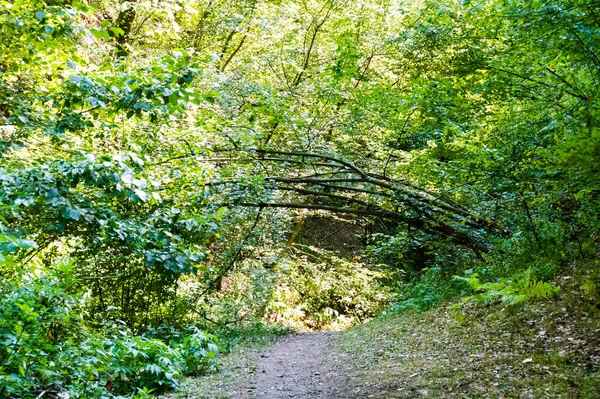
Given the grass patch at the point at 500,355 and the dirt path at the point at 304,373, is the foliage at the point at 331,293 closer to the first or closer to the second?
the dirt path at the point at 304,373

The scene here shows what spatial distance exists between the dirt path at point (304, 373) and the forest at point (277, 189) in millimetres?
477

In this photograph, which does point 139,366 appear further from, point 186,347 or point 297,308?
point 297,308

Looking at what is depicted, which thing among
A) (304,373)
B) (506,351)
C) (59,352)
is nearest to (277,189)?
(304,373)

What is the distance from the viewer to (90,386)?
4086mm

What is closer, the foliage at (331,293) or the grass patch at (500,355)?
the grass patch at (500,355)

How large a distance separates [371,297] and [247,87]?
10171 mm

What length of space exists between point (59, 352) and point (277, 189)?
5.79 m

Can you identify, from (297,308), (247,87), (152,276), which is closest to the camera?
(152,276)

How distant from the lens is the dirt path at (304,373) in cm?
618

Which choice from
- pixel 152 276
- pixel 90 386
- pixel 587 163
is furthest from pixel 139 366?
pixel 587 163

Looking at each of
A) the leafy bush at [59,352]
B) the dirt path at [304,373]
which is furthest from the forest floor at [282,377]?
the leafy bush at [59,352]

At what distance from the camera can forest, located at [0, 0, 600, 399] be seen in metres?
4.65

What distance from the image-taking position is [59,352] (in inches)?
167

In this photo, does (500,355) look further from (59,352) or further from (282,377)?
(59,352)
